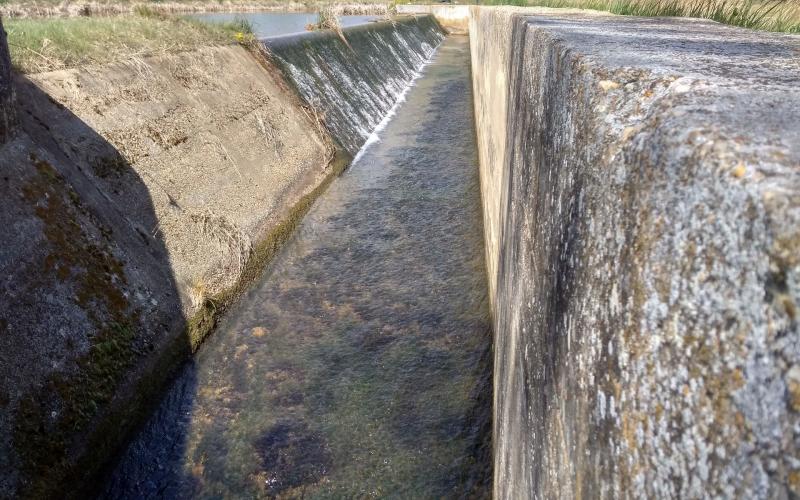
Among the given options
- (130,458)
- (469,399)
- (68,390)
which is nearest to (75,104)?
(68,390)

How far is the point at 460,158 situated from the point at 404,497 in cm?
707

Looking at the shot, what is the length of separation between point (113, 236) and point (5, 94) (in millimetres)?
1192

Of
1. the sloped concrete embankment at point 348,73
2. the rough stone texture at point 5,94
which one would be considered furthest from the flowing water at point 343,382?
the sloped concrete embankment at point 348,73

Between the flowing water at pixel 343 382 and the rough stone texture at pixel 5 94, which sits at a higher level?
the rough stone texture at pixel 5 94

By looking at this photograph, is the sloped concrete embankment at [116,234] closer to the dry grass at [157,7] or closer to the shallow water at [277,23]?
the dry grass at [157,7]

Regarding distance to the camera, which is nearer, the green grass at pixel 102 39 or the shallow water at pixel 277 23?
the green grass at pixel 102 39

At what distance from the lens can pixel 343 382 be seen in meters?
4.21

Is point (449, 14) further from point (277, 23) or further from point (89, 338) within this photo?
point (89, 338)

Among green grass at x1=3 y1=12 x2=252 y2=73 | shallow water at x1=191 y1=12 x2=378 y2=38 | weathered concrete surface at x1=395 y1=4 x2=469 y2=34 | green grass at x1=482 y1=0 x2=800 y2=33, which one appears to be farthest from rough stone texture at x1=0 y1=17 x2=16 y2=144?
weathered concrete surface at x1=395 y1=4 x2=469 y2=34

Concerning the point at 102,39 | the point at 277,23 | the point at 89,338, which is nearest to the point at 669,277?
the point at 89,338

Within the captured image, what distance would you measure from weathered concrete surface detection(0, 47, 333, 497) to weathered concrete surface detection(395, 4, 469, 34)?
2653 cm

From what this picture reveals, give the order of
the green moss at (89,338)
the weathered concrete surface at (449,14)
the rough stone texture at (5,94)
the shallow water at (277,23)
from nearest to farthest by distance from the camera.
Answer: the green moss at (89,338) → the rough stone texture at (5,94) → the shallow water at (277,23) → the weathered concrete surface at (449,14)

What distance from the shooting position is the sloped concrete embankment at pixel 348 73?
941 cm

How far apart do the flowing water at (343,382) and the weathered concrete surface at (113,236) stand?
0.31 m
